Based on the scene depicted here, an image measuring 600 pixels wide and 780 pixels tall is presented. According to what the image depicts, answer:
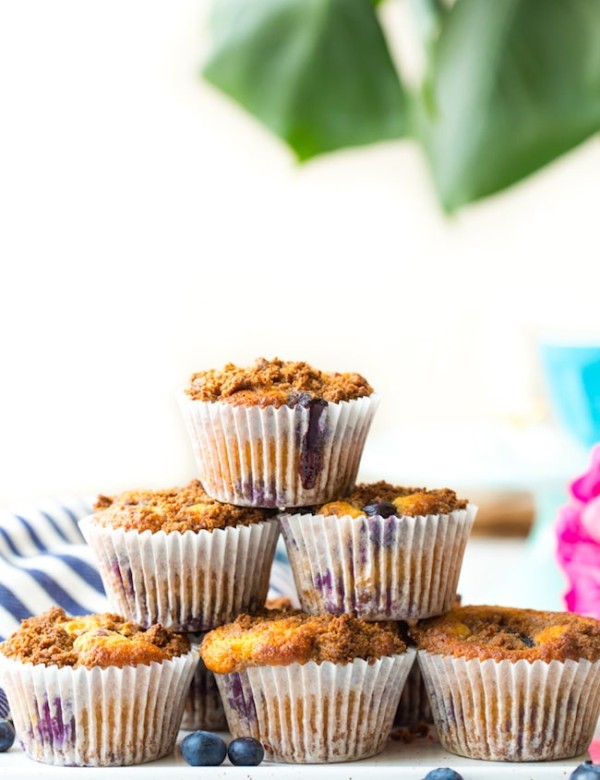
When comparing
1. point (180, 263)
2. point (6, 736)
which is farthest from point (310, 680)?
point (180, 263)

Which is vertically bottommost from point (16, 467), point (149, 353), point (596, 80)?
point (16, 467)

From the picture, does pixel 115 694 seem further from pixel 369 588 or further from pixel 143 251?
pixel 143 251

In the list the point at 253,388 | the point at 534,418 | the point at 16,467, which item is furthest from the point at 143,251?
the point at 253,388

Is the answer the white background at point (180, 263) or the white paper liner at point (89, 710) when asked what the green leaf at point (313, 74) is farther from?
the white background at point (180, 263)

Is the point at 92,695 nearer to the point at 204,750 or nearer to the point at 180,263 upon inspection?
the point at 204,750

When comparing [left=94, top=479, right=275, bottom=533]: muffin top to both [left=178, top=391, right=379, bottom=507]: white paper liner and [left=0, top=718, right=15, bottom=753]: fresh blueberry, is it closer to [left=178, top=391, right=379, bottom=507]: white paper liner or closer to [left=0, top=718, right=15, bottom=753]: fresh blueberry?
[left=178, top=391, right=379, bottom=507]: white paper liner
